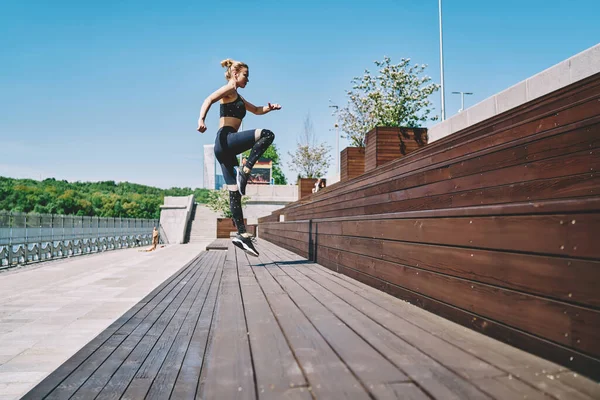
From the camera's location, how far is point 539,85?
16.6 ft

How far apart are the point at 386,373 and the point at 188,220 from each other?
44.9 meters

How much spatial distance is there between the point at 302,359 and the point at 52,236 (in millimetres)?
23797

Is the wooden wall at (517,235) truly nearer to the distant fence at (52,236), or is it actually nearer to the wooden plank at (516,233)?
the wooden plank at (516,233)

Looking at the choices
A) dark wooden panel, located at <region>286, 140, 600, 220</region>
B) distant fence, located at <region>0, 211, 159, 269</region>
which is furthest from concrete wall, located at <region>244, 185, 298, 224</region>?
dark wooden panel, located at <region>286, 140, 600, 220</region>

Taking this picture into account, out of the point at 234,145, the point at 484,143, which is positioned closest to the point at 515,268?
the point at 484,143

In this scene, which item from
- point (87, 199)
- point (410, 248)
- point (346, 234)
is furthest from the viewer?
point (87, 199)

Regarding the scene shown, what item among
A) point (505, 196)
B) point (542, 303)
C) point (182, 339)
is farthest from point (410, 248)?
point (182, 339)

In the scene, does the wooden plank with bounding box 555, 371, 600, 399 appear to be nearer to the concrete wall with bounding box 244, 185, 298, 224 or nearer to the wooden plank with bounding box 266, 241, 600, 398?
the wooden plank with bounding box 266, 241, 600, 398

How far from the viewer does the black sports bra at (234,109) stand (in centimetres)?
541

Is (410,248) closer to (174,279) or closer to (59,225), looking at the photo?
(174,279)

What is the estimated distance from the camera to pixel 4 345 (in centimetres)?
347

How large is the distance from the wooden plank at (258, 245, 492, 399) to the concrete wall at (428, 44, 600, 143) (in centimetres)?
350

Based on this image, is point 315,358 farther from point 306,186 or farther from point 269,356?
point 306,186

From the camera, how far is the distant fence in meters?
16.8
